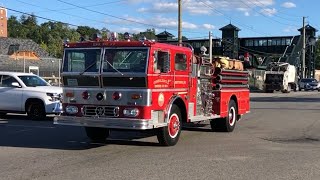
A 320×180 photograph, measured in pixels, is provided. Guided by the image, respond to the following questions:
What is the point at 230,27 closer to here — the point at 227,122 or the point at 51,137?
the point at 227,122

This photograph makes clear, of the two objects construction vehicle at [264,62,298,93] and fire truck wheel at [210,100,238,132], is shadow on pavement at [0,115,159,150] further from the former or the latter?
construction vehicle at [264,62,298,93]

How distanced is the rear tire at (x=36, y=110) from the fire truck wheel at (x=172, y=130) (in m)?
7.38

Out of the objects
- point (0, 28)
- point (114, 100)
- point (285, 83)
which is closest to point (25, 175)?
point (114, 100)

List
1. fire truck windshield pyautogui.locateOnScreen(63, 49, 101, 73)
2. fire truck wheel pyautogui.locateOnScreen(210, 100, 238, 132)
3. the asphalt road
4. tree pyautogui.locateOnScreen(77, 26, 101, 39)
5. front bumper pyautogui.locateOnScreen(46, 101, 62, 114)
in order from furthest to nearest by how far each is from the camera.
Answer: front bumper pyautogui.locateOnScreen(46, 101, 62, 114) < fire truck wheel pyautogui.locateOnScreen(210, 100, 238, 132) < tree pyautogui.locateOnScreen(77, 26, 101, 39) < fire truck windshield pyautogui.locateOnScreen(63, 49, 101, 73) < the asphalt road

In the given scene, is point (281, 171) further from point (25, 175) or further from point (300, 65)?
point (300, 65)

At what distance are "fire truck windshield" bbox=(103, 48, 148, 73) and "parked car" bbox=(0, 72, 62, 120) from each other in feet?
Result: 22.4

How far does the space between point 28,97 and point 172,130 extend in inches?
311

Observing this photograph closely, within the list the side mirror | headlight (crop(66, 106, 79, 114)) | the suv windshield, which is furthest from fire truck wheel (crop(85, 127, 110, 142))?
the suv windshield

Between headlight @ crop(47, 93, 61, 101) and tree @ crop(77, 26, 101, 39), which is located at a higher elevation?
tree @ crop(77, 26, 101, 39)

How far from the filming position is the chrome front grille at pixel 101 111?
10836mm

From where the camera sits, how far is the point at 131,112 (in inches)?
420

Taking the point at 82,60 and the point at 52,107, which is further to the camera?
the point at 52,107

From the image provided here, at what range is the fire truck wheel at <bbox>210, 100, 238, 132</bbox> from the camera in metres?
14.9

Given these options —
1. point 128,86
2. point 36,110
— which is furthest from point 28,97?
point 128,86
